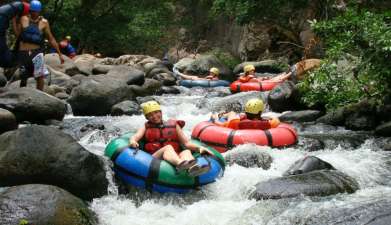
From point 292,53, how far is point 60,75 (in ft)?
36.1

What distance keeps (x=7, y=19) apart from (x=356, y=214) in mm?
6379

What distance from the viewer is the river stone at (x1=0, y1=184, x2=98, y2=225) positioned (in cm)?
455

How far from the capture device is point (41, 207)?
4.65 metres

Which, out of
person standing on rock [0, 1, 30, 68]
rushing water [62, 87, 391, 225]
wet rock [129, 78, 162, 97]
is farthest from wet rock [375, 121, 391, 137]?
wet rock [129, 78, 162, 97]

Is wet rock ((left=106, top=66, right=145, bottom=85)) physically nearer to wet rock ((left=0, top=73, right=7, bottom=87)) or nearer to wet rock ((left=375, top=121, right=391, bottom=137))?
wet rock ((left=0, top=73, right=7, bottom=87))

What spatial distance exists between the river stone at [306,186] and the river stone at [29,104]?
5163 millimetres

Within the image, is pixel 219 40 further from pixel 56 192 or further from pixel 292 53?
pixel 56 192

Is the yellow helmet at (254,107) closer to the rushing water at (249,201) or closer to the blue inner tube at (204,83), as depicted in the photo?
the rushing water at (249,201)

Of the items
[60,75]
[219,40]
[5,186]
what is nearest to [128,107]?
[60,75]

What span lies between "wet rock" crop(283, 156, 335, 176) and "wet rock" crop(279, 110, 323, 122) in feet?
13.5

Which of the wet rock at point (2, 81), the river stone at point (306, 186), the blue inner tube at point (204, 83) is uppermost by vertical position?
the river stone at point (306, 186)

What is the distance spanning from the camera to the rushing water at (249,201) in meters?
5.07

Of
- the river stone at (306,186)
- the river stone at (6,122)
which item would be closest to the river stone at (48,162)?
the river stone at (306,186)

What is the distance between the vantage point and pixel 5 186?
17.5 feet
